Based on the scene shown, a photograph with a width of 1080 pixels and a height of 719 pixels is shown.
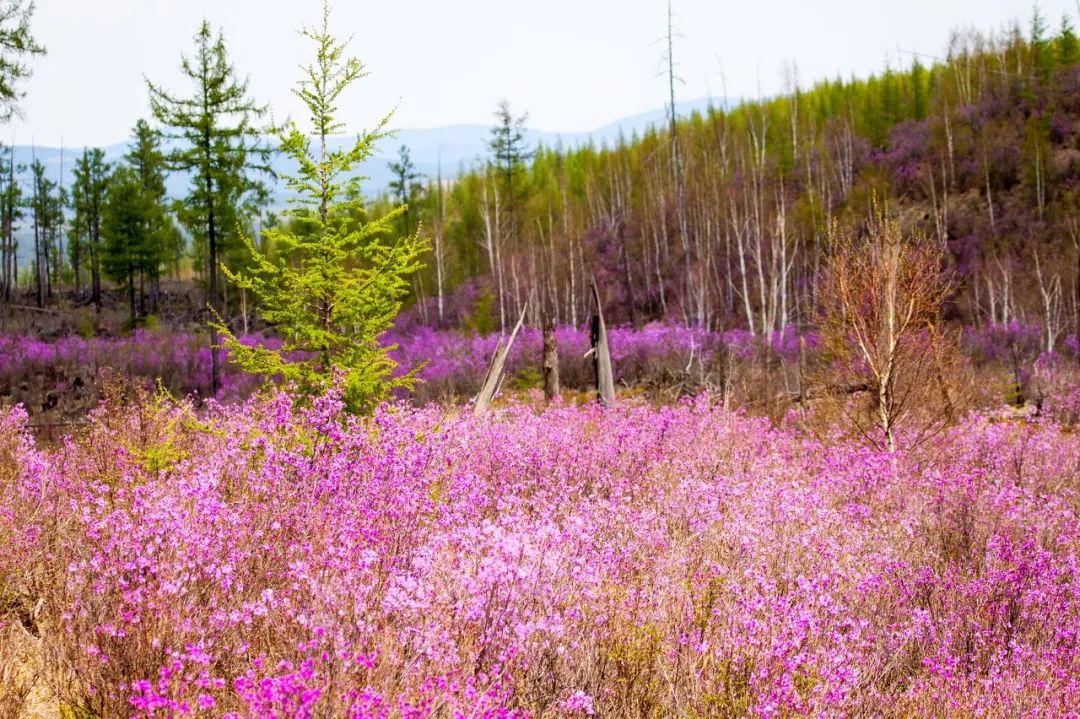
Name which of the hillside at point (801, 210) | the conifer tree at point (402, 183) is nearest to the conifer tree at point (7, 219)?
the conifer tree at point (402, 183)

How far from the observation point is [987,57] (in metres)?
49.6

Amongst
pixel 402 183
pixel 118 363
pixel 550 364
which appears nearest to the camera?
pixel 550 364

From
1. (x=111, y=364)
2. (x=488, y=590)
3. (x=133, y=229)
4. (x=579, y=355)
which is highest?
(x=133, y=229)

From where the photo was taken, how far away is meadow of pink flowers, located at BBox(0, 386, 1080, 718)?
2.78m

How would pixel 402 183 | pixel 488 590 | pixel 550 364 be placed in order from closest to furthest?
pixel 488 590 → pixel 550 364 → pixel 402 183

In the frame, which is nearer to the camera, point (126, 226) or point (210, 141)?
point (210, 141)

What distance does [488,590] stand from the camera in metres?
3.29

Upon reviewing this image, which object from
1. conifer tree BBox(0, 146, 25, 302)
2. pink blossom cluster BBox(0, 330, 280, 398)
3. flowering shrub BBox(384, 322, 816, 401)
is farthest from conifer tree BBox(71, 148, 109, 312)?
flowering shrub BBox(384, 322, 816, 401)

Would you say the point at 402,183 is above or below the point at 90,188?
above

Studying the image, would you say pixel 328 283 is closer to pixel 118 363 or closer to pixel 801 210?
pixel 118 363

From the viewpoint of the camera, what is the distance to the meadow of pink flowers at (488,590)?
2777 millimetres

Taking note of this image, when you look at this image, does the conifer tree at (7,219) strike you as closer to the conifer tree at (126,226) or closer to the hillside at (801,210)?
the conifer tree at (126,226)

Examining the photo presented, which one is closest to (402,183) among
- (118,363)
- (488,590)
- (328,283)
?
(118,363)

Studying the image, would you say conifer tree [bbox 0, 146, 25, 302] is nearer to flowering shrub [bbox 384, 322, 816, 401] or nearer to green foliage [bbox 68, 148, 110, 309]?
green foliage [bbox 68, 148, 110, 309]
